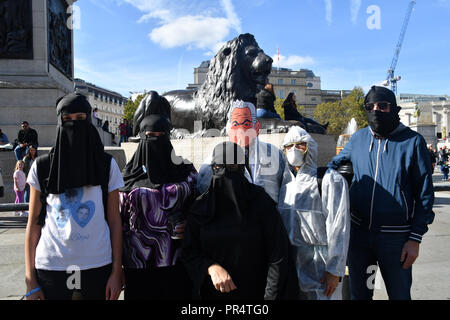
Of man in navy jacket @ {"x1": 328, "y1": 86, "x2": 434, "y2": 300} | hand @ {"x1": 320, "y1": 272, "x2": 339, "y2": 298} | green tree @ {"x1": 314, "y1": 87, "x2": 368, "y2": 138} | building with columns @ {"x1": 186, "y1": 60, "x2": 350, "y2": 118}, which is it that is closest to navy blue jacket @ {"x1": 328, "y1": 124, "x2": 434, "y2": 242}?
man in navy jacket @ {"x1": 328, "y1": 86, "x2": 434, "y2": 300}

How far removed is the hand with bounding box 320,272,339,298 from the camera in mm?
2414

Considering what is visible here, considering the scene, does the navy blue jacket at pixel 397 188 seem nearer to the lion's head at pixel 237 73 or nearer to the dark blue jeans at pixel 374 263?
the dark blue jeans at pixel 374 263

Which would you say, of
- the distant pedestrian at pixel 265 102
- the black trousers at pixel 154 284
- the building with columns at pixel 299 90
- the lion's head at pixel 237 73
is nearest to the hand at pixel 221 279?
the black trousers at pixel 154 284

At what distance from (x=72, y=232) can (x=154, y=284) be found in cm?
73

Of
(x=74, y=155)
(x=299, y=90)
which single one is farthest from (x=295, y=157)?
(x=299, y=90)

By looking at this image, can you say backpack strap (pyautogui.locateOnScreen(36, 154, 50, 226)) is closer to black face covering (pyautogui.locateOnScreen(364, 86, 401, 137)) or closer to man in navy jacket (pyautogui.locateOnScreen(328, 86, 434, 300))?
man in navy jacket (pyautogui.locateOnScreen(328, 86, 434, 300))

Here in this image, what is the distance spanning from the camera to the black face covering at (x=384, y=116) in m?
2.72

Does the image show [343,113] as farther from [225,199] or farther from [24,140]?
[225,199]

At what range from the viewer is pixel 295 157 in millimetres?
2592

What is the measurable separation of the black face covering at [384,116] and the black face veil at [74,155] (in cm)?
217
